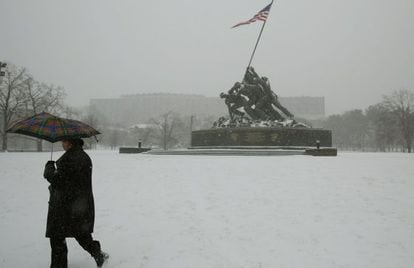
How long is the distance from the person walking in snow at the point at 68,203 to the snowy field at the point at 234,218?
83 centimetres

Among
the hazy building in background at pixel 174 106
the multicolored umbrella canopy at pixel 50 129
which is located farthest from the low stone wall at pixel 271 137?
the hazy building in background at pixel 174 106

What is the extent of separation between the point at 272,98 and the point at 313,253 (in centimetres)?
2138

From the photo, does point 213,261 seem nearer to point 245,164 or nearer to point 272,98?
point 245,164

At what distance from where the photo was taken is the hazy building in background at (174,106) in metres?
123

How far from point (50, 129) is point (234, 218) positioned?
4.40 metres

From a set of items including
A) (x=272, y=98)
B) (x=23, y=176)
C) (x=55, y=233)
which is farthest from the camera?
(x=272, y=98)

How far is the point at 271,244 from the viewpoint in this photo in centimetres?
596

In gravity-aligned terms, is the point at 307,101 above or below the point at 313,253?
above

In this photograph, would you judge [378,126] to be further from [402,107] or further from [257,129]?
[257,129]

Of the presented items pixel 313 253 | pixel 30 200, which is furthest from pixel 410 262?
pixel 30 200

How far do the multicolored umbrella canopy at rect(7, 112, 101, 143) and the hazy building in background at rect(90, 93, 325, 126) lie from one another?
4551 inches

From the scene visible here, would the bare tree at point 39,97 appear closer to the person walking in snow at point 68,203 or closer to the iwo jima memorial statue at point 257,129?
the iwo jima memorial statue at point 257,129

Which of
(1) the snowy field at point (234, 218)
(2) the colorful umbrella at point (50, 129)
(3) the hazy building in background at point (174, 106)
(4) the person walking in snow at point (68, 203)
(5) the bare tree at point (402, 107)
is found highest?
(3) the hazy building in background at point (174, 106)

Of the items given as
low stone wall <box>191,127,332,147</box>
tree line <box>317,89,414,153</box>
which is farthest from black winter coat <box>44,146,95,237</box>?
tree line <box>317,89,414,153</box>
